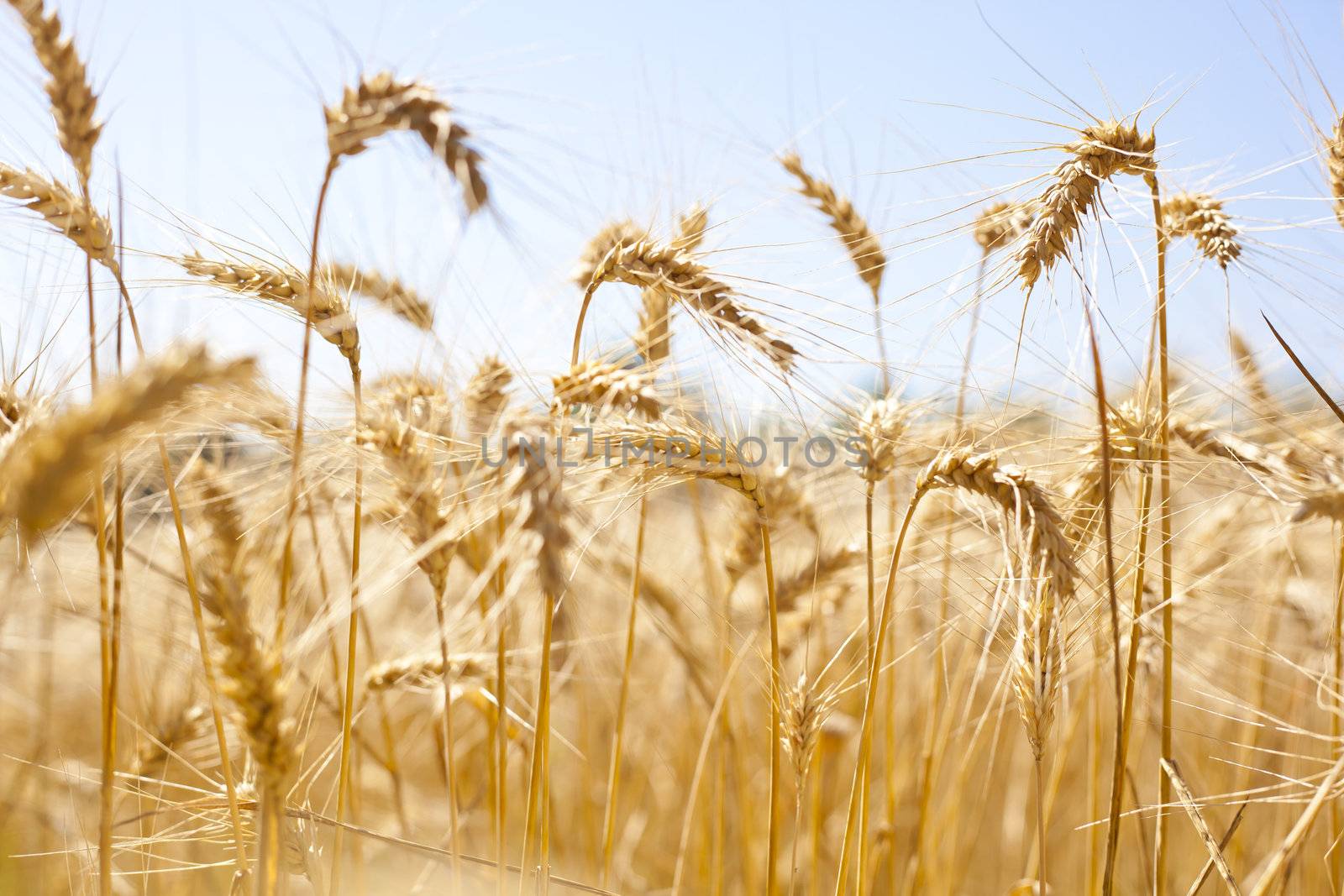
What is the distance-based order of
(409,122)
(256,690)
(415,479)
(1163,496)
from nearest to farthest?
(256,690) → (415,479) → (409,122) → (1163,496)

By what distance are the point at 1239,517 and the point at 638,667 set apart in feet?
6.91

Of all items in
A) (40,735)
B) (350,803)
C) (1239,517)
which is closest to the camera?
(40,735)

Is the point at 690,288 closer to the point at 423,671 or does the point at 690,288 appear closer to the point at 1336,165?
the point at 423,671

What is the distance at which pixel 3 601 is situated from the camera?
2.88 ft

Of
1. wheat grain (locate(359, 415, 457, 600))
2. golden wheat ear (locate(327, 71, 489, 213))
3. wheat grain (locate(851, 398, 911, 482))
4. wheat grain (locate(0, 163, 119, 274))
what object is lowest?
wheat grain (locate(359, 415, 457, 600))

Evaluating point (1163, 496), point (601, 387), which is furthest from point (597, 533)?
point (1163, 496)

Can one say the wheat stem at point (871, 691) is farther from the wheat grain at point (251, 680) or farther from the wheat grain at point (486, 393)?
the wheat grain at point (251, 680)

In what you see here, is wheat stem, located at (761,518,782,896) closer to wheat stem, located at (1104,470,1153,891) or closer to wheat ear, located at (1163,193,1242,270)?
wheat stem, located at (1104,470,1153,891)

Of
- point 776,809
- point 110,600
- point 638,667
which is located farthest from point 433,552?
point 638,667

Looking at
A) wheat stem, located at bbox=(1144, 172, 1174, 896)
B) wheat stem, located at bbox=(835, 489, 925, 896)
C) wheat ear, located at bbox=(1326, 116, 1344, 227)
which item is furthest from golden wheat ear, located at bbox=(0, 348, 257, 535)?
wheat ear, located at bbox=(1326, 116, 1344, 227)

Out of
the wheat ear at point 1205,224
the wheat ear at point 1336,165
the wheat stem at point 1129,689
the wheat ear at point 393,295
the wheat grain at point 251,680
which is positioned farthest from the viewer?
the wheat ear at point 393,295

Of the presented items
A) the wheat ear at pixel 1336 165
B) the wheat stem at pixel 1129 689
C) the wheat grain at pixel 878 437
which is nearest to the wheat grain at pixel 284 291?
the wheat grain at pixel 878 437

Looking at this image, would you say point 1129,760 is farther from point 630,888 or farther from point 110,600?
point 110,600

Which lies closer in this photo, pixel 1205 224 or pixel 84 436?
pixel 84 436
